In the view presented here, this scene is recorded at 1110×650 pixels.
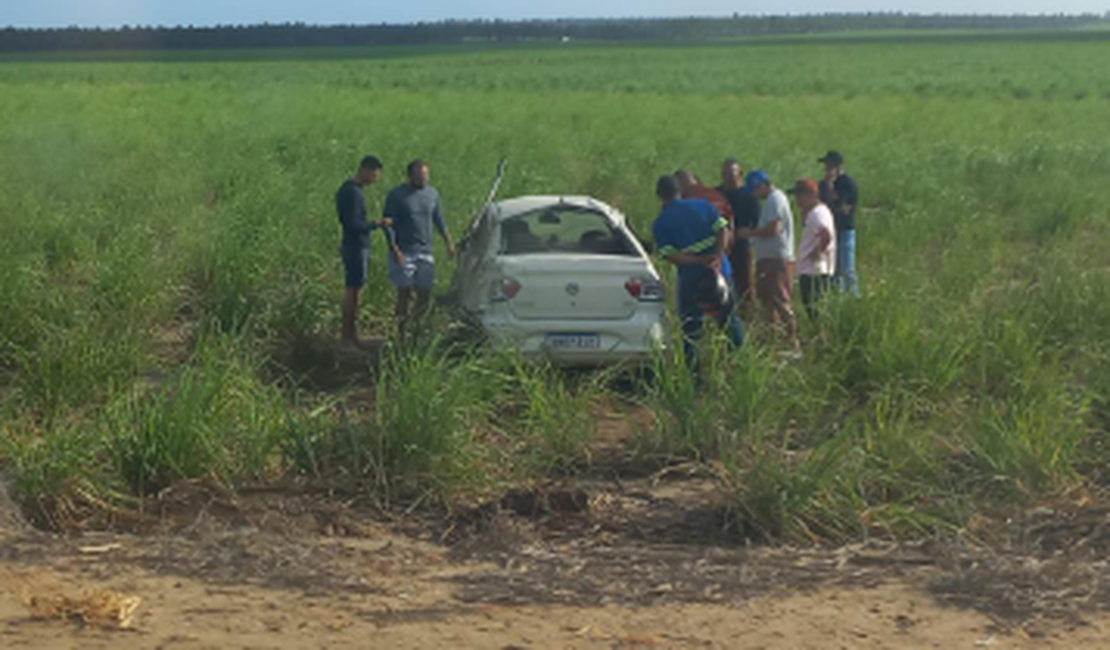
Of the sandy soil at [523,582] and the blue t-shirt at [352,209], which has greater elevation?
the blue t-shirt at [352,209]

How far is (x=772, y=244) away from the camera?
36.6 feet

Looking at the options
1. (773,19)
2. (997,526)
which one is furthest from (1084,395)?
(773,19)

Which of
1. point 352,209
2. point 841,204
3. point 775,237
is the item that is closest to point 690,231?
point 775,237

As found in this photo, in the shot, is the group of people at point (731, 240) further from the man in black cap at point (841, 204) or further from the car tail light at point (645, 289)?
the car tail light at point (645, 289)

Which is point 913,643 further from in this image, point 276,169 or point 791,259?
point 276,169

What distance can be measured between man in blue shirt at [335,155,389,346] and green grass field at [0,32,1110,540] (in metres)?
0.30

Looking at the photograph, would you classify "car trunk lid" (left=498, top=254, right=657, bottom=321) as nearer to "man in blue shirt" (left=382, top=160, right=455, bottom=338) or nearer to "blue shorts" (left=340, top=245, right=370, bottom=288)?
"man in blue shirt" (left=382, top=160, right=455, bottom=338)

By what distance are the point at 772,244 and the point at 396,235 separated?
2.72m

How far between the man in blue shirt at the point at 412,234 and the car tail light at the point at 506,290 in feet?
5.18

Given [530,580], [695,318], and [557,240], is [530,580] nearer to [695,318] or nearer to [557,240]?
[695,318]

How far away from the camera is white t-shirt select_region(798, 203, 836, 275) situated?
11102 millimetres

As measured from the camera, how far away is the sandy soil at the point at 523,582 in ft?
17.3

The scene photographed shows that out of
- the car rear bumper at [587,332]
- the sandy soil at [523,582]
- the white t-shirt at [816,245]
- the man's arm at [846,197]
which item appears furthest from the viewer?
the man's arm at [846,197]

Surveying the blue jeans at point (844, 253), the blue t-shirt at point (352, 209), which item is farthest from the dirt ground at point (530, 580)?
the blue jeans at point (844, 253)
